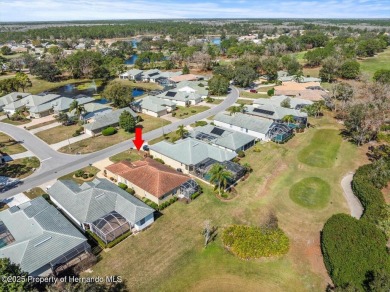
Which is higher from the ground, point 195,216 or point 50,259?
point 50,259

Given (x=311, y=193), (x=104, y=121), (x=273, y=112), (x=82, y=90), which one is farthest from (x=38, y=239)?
(x=82, y=90)

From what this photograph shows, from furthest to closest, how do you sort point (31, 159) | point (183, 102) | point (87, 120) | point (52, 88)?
point (52, 88) < point (183, 102) < point (87, 120) < point (31, 159)

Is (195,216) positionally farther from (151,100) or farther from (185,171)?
(151,100)

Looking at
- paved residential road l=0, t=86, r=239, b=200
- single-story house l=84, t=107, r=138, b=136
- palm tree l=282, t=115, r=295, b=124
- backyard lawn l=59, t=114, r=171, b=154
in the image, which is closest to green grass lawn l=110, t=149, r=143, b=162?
paved residential road l=0, t=86, r=239, b=200

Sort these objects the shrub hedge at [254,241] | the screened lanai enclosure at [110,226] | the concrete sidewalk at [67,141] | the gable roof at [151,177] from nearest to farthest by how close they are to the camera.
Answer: the shrub hedge at [254,241], the screened lanai enclosure at [110,226], the gable roof at [151,177], the concrete sidewalk at [67,141]

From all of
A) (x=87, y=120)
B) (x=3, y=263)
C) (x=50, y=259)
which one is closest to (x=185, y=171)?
(x=50, y=259)

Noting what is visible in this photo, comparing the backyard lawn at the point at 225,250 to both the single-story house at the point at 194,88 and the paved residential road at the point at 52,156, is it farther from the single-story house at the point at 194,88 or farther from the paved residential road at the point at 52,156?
the single-story house at the point at 194,88

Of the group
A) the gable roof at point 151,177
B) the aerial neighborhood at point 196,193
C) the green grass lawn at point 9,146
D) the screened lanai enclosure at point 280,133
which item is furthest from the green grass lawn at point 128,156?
the screened lanai enclosure at point 280,133

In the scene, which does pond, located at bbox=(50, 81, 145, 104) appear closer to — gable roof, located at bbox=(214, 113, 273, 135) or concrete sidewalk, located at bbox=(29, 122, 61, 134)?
concrete sidewalk, located at bbox=(29, 122, 61, 134)

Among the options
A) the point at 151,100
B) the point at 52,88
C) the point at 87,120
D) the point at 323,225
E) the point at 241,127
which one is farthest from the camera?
the point at 52,88
